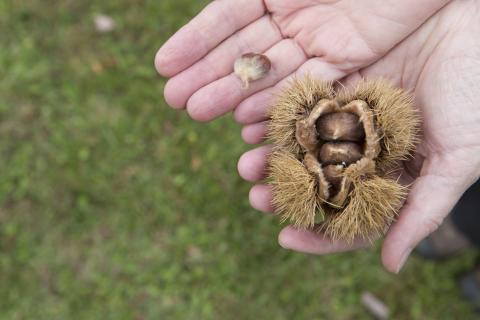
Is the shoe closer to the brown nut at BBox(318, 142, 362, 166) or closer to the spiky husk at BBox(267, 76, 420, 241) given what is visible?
the spiky husk at BBox(267, 76, 420, 241)

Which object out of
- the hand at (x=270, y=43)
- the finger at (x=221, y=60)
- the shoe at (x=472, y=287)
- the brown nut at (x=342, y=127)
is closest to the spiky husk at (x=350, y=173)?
the brown nut at (x=342, y=127)

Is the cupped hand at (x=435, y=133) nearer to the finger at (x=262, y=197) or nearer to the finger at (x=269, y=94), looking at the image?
the finger at (x=262, y=197)

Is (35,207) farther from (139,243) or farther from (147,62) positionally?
(147,62)

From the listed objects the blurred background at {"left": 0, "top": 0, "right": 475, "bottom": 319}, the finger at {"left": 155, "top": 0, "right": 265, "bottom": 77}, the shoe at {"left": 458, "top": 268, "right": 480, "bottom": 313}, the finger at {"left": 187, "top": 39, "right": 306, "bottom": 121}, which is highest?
the finger at {"left": 155, "top": 0, "right": 265, "bottom": 77}

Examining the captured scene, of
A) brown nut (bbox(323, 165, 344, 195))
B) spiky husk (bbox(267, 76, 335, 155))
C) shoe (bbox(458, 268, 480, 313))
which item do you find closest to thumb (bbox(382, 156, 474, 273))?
brown nut (bbox(323, 165, 344, 195))

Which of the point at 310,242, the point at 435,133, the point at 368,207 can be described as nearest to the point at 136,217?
the point at 310,242

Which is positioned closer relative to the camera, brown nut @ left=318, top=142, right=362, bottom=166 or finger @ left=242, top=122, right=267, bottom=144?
brown nut @ left=318, top=142, right=362, bottom=166

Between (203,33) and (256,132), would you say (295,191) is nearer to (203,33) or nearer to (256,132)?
(256,132)
